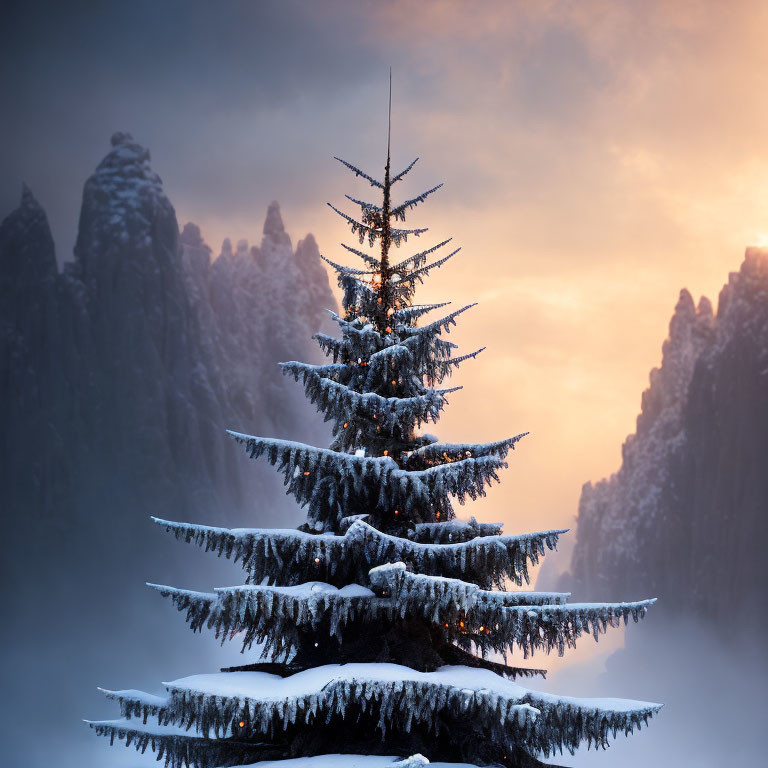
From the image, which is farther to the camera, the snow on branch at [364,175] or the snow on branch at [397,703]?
the snow on branch at [364,175]

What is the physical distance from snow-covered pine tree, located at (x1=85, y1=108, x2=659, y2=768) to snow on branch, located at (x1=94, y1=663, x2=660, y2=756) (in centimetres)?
2

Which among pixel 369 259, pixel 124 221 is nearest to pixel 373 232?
pixel 369 259

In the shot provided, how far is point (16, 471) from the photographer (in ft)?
400

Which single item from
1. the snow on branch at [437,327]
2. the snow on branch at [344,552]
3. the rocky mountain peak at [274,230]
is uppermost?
the rocky mountain peak at [274,230]

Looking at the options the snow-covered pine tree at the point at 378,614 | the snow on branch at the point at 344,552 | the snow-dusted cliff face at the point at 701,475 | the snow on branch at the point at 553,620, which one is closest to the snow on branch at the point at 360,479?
the snow-covered pine tree at the point at 378,614

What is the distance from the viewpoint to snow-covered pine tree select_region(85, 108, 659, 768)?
7219 millimetres

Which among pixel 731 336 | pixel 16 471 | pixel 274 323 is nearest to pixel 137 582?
pixel 16 471

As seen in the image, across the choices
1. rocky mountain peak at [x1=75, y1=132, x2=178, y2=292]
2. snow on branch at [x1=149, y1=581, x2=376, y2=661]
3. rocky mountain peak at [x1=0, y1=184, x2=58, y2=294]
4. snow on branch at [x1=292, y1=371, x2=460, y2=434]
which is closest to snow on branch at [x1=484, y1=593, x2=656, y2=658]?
snow on branch at [x1=149, y1=581, x2=376, y2=661]

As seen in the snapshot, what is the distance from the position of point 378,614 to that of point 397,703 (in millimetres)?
922

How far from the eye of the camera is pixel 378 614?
8.30 m

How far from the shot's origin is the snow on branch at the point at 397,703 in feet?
22.6

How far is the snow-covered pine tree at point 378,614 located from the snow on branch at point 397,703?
2cm

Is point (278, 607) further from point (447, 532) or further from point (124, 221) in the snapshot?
point (124, 221)

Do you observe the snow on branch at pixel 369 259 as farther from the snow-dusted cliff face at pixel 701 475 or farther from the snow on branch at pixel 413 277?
the snow-dusted cliff face at pixel 701 475
